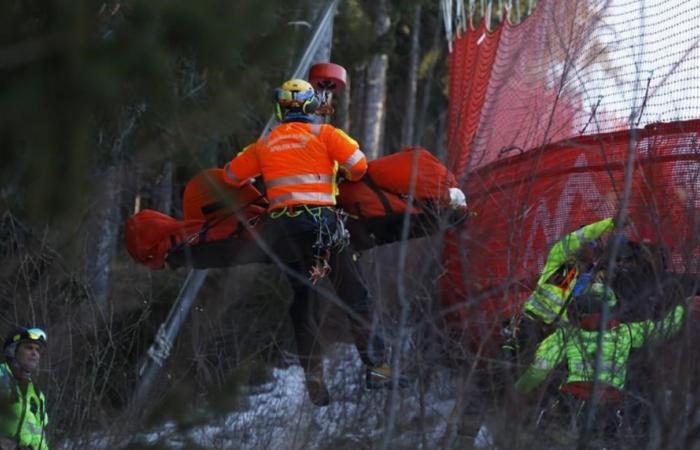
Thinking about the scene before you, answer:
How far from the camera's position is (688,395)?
3.94 m

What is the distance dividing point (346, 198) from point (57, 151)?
15.1 ft

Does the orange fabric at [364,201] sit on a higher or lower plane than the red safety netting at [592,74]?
lower

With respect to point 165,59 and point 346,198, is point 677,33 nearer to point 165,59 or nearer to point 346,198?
point 346,198

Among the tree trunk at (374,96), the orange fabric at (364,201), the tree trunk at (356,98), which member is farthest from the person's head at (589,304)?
the tree trunk at (356,98)

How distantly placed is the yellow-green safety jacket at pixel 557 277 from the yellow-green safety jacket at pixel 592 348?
31 centimetres

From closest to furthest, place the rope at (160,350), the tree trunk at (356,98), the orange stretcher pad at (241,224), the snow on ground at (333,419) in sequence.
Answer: the snow on ground at (333,419), the orange stretcher pad at (241,224), the rope at (160,350), the tree trunk at (356,98)

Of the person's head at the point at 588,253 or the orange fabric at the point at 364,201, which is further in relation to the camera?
the orange fabric at the point at 364,201

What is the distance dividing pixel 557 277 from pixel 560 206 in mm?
1214

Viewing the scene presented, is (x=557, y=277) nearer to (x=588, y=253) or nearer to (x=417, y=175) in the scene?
(x=588, y=253)

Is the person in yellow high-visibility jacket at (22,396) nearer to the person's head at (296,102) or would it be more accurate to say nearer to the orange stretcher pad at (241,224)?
the orange stretcher pad at (241,224)

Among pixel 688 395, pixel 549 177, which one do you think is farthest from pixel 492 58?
pixel 688 395

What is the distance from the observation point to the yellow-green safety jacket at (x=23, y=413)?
3.98m

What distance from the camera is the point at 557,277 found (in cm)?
617

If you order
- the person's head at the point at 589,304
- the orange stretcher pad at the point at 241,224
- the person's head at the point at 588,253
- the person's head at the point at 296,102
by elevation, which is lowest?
the orange stretcher pad at the point at 241,224
